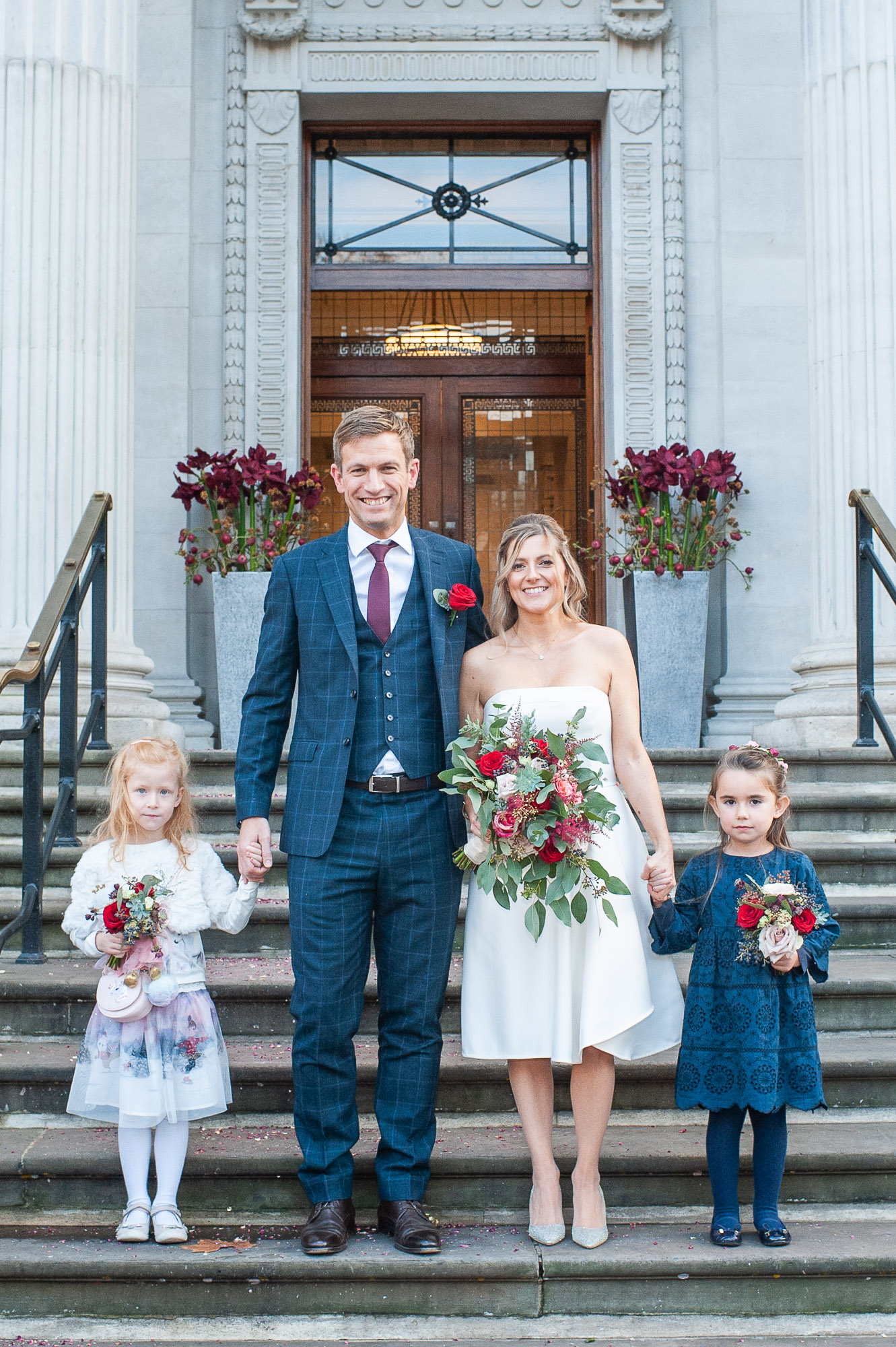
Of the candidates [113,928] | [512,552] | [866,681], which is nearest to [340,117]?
[866,681]

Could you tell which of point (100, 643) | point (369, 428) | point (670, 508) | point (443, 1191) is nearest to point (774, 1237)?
point (443, 1191)

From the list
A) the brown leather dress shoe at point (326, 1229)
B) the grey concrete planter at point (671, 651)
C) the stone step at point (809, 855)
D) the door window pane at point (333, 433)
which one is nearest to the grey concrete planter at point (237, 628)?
the door window pane at point (333, 433)

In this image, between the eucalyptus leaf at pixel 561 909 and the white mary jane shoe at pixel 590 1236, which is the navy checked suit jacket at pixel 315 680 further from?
the white mary jane shoe at pixel 590 1236

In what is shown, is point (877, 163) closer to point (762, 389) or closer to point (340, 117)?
point (762, 389)

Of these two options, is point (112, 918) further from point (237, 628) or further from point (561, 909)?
point (237, 628)

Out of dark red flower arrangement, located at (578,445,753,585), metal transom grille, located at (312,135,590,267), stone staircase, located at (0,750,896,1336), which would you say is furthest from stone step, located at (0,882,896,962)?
metal transom grille, located at (312,135,590,267)

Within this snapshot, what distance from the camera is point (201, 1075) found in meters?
3.33

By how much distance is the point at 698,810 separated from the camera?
539 cm

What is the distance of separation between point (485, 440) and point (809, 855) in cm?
476

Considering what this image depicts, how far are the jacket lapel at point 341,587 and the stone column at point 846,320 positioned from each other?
334 cm

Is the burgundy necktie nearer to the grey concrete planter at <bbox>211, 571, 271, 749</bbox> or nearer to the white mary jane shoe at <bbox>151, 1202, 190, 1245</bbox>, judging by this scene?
the white mary jane shoe at <bbox>151, 1202, 190, 1245</bbox>

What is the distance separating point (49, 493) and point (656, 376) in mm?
3857

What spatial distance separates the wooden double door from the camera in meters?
8.84

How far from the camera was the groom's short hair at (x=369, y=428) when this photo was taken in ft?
10.6
